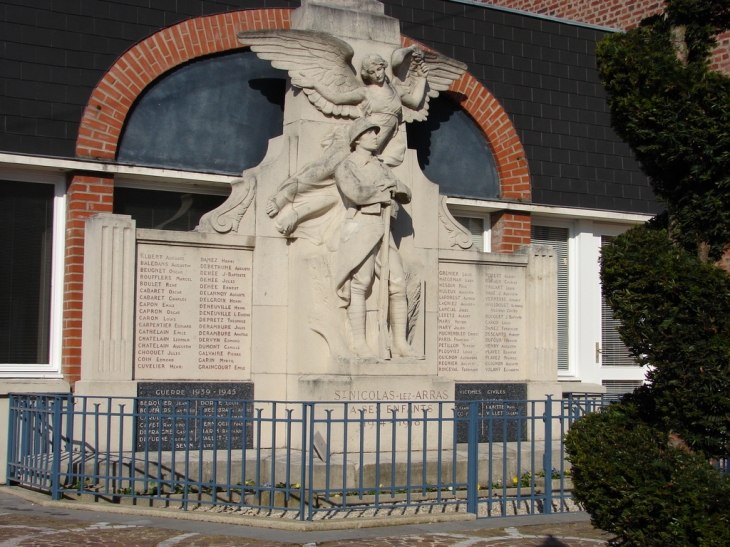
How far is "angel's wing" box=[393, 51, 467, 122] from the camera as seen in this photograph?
11.6 metres

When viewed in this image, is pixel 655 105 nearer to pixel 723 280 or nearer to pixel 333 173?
pixel 723 280

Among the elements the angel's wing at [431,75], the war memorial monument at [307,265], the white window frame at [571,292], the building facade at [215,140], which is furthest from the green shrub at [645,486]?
the white window frame at [571,292]

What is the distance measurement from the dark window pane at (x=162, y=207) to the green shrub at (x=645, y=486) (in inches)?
263

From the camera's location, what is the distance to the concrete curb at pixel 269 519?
7.72 m

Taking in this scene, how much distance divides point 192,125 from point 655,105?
6.81m

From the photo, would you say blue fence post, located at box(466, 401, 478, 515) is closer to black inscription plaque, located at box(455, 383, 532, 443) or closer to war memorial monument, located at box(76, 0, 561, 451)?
war memorial monument, located at box(76, 0, 561, 451)

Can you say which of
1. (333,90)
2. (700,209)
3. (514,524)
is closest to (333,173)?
(333,90)

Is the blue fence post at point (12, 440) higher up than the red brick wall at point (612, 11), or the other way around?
the red brick wall at point (612, 11)

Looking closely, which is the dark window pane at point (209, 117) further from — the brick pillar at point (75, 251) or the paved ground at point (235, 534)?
the paved ground at point (235, 534)

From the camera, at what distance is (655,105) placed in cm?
Answer: 640

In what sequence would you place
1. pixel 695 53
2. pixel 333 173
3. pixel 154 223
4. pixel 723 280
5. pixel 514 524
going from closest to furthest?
pixel 723 280 < pixel 695 53 < pixel 514 524 < pixel 333 173 < pixel 154 223

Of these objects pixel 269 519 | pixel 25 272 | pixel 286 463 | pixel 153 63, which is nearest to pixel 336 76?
pixel 153 63

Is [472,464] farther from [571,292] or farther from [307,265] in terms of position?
[571,292]

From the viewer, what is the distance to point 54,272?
1116 centimetres
